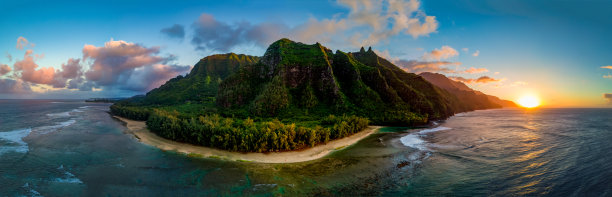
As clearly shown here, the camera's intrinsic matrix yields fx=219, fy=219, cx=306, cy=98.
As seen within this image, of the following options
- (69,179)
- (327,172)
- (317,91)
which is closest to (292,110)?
(317,91)

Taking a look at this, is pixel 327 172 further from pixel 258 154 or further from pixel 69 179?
pixel 69 179

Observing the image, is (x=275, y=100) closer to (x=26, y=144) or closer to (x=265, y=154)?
(x=265, y=154)

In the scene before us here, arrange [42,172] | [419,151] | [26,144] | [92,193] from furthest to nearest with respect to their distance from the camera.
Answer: [26,144] → [419,151] → [42,172] → [92,193]

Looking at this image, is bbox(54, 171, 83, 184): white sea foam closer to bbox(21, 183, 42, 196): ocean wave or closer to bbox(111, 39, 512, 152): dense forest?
bbox(21, 183, 42, 196): ocean wave

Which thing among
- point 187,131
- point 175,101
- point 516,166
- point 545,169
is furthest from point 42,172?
point 175,101

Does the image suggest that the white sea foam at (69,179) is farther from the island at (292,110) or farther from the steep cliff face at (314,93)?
the steep cliff face at (314,93)

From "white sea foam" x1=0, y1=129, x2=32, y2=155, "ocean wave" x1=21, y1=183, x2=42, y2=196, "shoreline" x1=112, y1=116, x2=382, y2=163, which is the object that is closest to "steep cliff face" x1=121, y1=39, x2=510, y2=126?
"shoreline" x1=112, y1=116, x2=382, y2=163

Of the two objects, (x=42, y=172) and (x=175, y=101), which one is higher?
(x=175, y=101)

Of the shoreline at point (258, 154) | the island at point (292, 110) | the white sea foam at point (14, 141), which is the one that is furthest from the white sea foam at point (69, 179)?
the white sea foam at point (14, 141)
